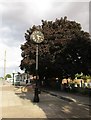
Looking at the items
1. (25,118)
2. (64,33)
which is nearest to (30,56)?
(64,33)

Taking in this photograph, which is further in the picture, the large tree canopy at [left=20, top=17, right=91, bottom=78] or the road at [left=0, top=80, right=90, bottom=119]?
the large tree canopy at [left=20, top=17, right=91, bottom=78]

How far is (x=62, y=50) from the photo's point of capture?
38.5 meters

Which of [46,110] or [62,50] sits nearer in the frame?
[46,110]

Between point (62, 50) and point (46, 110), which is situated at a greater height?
point (62, 50)

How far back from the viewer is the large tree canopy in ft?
118

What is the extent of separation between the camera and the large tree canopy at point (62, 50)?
3609 cm

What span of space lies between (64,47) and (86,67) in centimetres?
381

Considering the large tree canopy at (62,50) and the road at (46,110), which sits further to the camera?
the large tree canopy at (62,50)

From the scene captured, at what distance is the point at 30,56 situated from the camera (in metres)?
46.9

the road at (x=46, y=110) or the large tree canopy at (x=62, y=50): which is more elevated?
the large tree canopy at (x=62, y=50)

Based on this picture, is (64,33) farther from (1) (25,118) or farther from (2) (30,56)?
(1) (25,118)

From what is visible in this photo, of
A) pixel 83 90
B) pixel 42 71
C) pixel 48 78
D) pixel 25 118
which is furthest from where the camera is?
pixel 48 78

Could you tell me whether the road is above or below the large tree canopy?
below

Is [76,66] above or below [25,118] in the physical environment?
above
